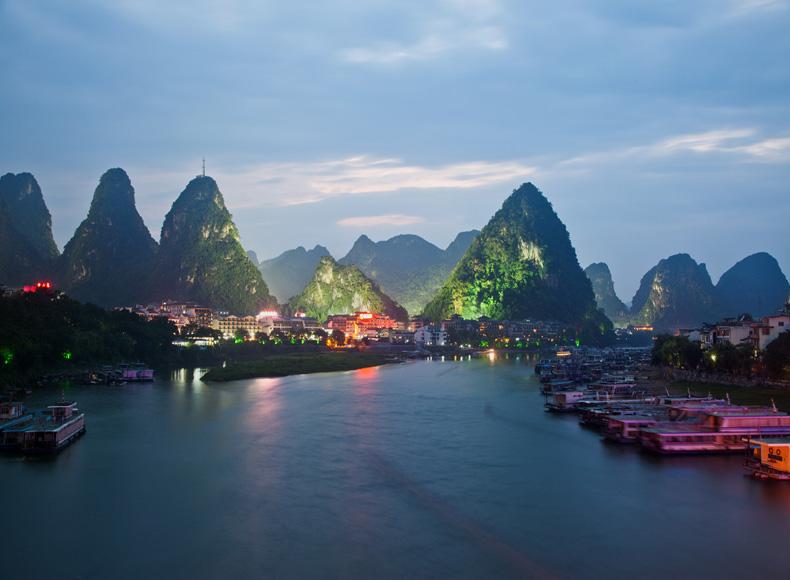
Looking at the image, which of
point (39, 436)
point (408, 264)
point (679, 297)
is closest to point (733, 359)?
point (39, 436)

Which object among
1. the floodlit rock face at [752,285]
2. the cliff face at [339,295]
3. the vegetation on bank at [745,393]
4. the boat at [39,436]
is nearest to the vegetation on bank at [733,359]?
the vegetation on bank at [745,393]

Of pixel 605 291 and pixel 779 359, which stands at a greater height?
pixel 605 291

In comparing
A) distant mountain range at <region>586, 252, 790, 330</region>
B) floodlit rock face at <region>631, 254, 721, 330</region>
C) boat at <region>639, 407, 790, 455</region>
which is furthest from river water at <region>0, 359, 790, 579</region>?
distant mountain range at <region>586, 252, 790, 330</region>

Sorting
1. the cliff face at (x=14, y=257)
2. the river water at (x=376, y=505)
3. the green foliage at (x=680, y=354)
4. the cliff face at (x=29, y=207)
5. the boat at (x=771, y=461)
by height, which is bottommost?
the river water at (x=376, y=505)

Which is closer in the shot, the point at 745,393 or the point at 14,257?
the point at 745,393

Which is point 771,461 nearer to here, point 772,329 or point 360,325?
point 772,329

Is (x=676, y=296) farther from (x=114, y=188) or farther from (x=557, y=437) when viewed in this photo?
(x=557, y=437)

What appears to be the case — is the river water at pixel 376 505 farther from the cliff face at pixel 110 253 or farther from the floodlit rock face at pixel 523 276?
the floodlit rock face at pixel 523 276
